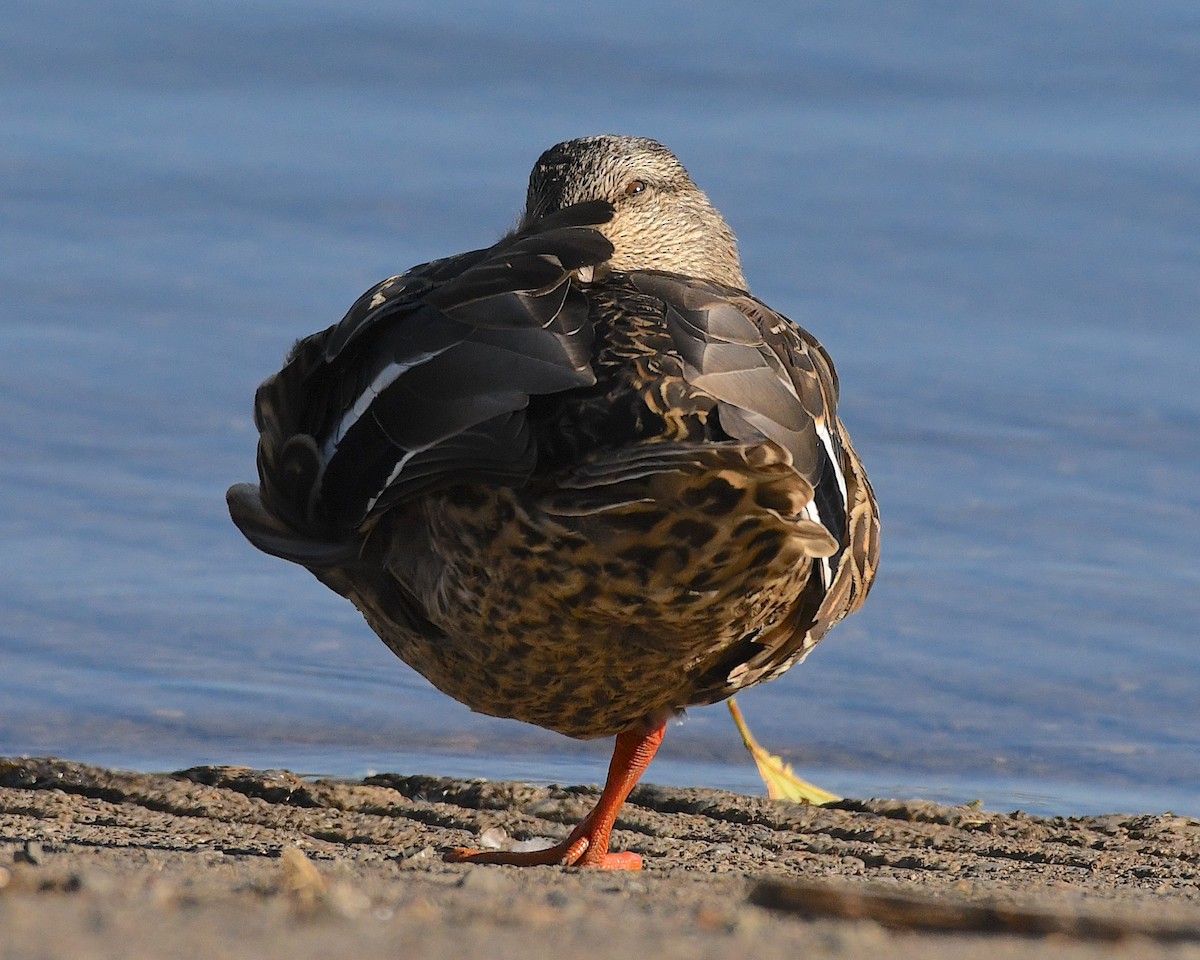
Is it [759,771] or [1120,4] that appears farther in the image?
[1120,4]

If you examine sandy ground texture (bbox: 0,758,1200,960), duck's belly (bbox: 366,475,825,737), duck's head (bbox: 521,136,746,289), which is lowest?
sandy ground texture (bbox: 0,758,1200,960)

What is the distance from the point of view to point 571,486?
407cm

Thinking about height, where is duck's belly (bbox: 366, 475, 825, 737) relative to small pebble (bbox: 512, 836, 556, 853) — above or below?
above

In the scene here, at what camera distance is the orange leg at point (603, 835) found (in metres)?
5.22

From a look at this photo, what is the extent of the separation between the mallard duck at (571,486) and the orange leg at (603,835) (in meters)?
0.01

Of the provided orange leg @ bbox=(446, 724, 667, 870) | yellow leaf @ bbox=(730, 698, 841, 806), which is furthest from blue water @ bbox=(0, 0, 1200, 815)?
orange leg @ bbox=(446, 724, 667, 870)

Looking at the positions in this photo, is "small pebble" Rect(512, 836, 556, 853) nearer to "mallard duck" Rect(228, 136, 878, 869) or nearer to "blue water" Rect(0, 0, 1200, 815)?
"mallard duck" Rect(228, 136, 878, 869)

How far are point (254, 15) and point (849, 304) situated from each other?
4.53m

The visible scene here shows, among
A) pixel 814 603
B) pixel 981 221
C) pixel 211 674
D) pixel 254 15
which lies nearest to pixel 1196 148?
pixel 981 221

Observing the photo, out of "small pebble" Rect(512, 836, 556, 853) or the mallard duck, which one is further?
"small pebble" Rect(512, 836, 556, 853)

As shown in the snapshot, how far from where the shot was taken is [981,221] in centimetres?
1095

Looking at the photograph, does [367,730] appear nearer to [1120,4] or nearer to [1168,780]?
[1168,780]

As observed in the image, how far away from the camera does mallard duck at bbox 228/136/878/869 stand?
161 inches

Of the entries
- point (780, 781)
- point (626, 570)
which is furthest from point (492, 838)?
point (626, 570)
